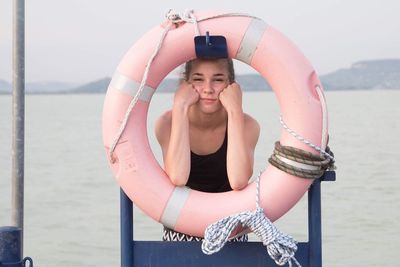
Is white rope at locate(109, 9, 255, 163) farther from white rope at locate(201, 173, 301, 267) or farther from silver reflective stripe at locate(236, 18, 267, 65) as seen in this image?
white rope at locate(201, 173, 301, 267)

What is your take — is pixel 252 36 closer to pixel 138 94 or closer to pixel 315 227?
pixel 138 94

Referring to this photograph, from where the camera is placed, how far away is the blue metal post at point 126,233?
3.08m

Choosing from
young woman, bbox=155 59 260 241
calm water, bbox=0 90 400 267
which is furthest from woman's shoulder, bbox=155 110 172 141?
calm water, bbox=0 90 400 267

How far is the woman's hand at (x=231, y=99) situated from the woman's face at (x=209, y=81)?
30 mm

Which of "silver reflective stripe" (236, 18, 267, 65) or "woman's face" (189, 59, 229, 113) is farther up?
"silver reflective stripe" (236, 18, 267, 65)

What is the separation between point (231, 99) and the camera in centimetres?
299

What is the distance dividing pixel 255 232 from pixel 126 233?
41cm

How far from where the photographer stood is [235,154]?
2951 mm

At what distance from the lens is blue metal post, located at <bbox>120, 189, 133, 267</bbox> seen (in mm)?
3078

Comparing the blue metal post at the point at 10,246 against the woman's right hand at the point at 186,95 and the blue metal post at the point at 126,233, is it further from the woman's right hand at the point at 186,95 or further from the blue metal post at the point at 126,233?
the woman's right hand at the point at 186,95

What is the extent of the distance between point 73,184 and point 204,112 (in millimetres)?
7452

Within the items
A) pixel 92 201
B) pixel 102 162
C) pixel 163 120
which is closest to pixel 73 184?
pixel 92 201

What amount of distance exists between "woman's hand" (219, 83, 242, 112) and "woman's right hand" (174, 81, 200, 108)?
8 centimetres

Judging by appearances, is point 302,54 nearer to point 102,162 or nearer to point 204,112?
point 204,112
